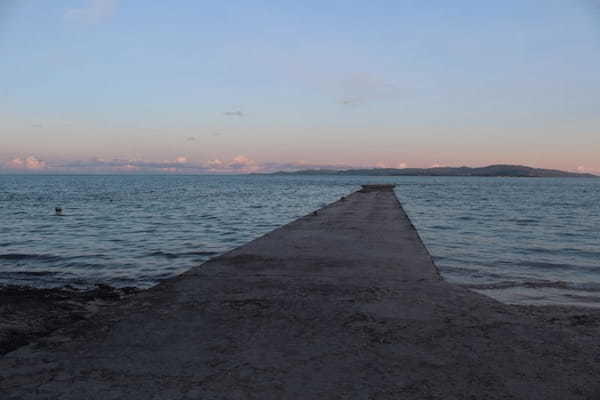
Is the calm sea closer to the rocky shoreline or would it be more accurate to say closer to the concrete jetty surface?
Answer: the rocky shoreline

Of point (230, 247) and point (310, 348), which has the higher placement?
point (310, 348)

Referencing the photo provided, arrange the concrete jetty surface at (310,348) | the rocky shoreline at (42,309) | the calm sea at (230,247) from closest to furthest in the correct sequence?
the concrete jetty surface at (310,348), the rocky shoreline at (42,309), the calm sea at (230,247)

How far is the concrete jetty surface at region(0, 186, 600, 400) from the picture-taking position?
4012 millimetres

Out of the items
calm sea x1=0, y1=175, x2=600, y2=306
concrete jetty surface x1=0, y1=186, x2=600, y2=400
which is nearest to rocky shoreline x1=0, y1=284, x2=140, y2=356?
concrete jetty surface x1=0, y1=186, x2=600, y2=400

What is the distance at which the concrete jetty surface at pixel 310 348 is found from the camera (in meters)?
4.01

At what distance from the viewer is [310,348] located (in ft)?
16.2

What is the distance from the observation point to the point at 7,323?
252 inches

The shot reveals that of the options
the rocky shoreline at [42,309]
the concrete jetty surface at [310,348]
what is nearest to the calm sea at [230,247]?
the rocky shoreline at [42,309]

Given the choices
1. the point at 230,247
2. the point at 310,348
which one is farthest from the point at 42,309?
the point at 230,247

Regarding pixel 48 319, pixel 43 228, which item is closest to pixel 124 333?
pixel 48 319

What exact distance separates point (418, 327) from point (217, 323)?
2.52m

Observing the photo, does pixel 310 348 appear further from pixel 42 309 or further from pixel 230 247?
pixel 230 247

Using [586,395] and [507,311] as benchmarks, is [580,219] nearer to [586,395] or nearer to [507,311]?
[507,311]

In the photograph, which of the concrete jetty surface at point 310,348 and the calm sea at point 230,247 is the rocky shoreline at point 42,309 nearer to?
the concrete jetty surface at point 310,348
